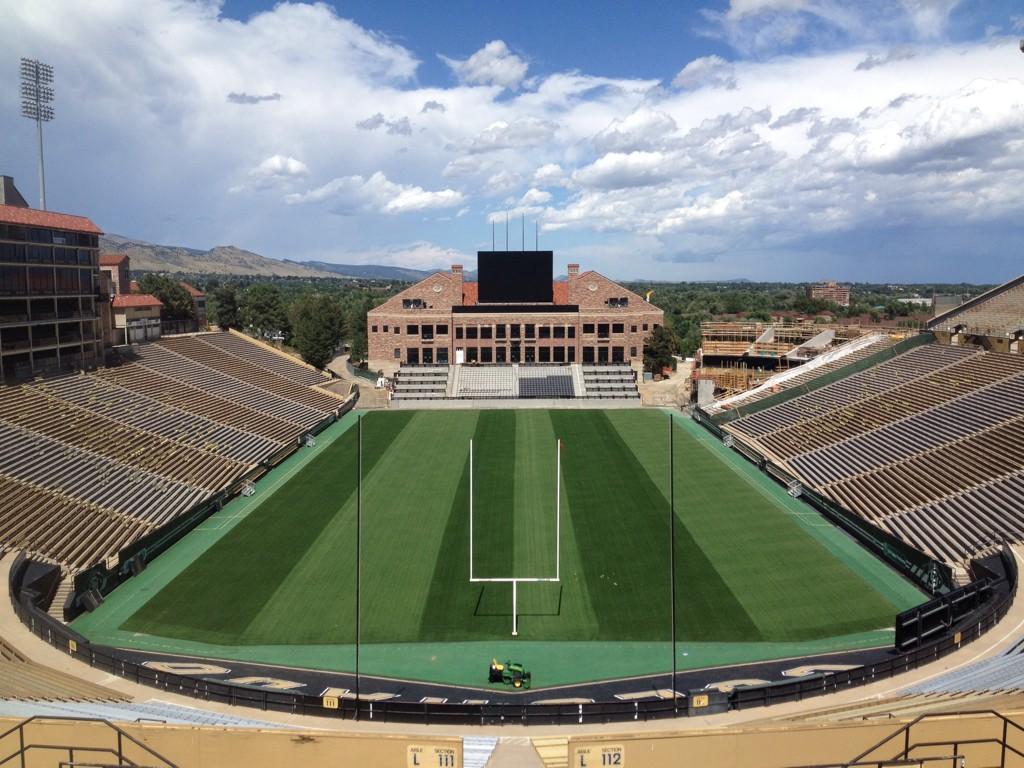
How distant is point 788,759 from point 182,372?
4917 centimetres

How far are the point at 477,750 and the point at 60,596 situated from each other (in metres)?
17.3

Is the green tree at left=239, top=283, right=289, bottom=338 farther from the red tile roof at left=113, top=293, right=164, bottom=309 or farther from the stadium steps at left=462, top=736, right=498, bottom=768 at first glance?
the stadium steps at left=462, top=736, right=498, bottom=768

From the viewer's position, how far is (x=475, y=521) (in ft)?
105

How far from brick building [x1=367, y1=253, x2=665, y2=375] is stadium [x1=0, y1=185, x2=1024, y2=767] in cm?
1541

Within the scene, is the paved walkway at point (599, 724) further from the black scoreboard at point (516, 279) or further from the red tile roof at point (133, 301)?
the black scoreboard at point (516, 279)

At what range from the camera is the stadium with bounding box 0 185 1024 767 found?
15445 millimetres

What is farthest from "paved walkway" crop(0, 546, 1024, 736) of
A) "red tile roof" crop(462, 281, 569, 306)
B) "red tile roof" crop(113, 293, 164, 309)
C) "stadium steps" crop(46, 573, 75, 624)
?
"red tile roof" crop(462, 281, 569, 306)

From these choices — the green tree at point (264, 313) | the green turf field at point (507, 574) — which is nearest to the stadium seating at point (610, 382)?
the green turf field at point (507, 574)

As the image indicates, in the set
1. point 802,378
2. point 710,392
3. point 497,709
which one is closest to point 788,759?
point 497,709

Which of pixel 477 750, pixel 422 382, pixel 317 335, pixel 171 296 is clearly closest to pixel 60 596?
pixel 477 750

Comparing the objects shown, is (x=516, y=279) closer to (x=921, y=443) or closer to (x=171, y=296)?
(x=171, y=296)

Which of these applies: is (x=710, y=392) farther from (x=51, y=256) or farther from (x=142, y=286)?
(x=142, y=286)

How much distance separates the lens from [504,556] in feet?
91.0

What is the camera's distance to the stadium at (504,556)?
50.7 ft
